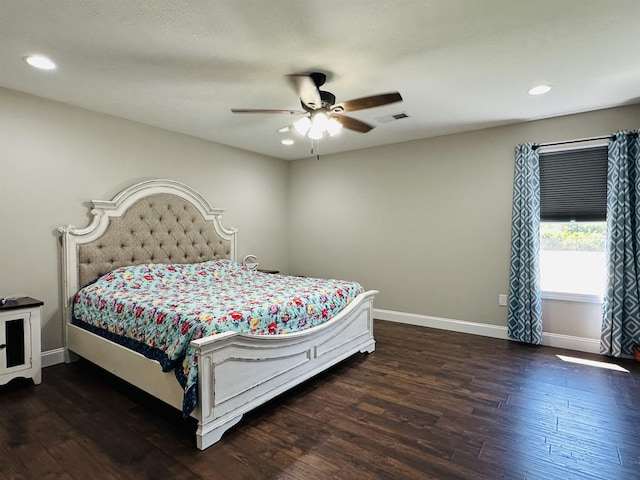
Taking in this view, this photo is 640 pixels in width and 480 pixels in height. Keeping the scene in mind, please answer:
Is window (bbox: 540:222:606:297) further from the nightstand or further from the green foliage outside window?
the nightstand

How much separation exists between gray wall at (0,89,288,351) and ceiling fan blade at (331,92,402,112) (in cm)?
242

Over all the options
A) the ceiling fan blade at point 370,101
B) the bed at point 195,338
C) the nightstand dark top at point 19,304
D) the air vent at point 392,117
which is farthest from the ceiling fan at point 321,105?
the nightstand dark top at point 19,304

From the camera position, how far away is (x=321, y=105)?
8.55ft

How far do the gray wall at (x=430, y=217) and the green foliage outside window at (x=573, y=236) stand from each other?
39cm

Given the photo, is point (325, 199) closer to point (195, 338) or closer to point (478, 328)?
point (478, 328)

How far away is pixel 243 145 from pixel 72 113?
196cm

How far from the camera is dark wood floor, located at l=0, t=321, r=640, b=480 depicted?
180 cm

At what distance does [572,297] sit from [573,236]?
647mm

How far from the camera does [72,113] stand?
10.8ft

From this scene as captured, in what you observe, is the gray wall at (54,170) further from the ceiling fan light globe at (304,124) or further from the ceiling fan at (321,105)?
the ceiling fan light globe at (304,124)

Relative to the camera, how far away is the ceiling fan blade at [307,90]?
2.21m

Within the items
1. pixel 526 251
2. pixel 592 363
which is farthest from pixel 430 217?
pixel 592 363

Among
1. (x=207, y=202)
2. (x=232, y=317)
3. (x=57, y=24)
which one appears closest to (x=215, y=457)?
(x=232, y=317)

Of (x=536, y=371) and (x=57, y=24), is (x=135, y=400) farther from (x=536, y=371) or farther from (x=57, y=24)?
(x=536, y=371)
